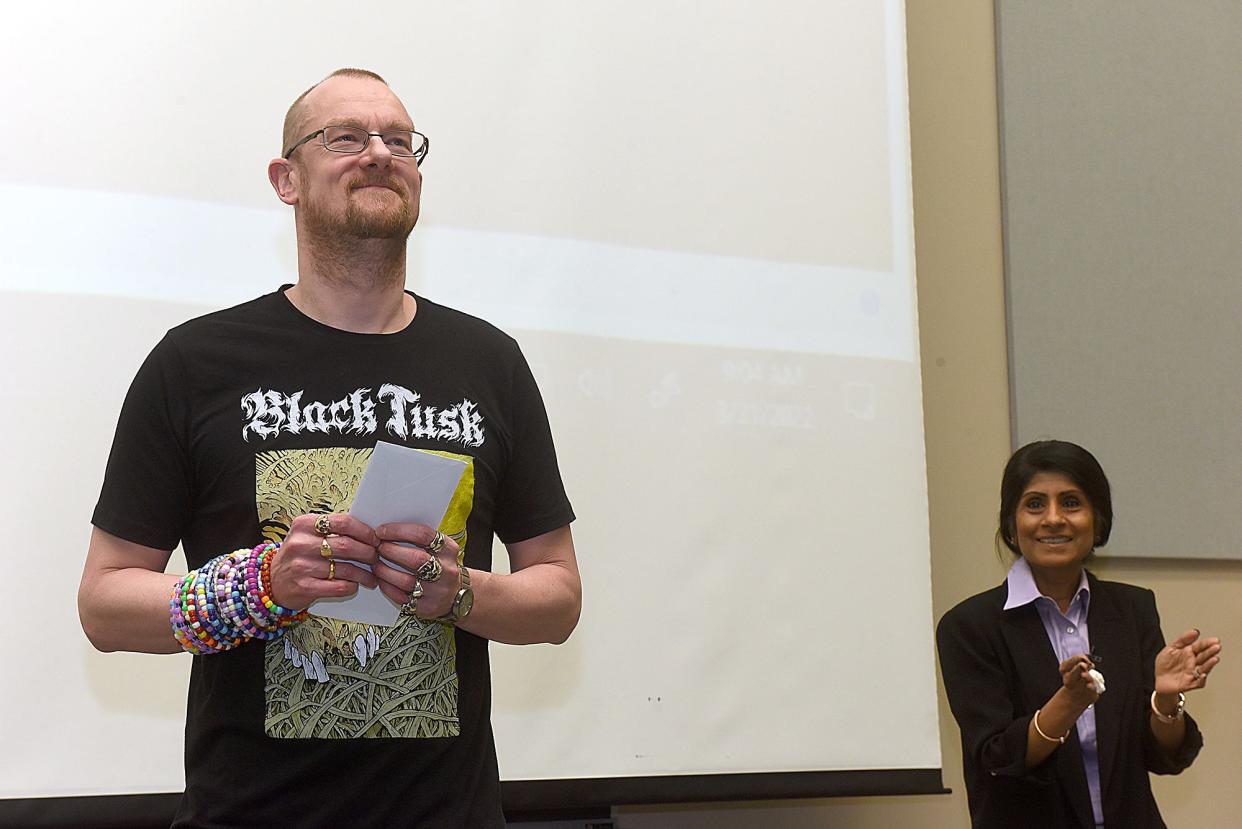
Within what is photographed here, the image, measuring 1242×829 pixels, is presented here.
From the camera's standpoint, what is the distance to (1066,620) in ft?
8.02

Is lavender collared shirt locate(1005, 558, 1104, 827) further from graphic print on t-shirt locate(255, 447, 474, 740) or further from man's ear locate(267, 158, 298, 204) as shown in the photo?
man's ear locate(267, 158, 298, 204)

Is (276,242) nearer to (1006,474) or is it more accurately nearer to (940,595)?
(1006,474)

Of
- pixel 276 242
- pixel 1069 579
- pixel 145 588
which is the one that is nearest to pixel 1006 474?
pixel 1069 579

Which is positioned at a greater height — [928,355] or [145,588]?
[928,355]

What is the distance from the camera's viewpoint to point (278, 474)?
1.41 metres

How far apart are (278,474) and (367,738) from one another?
11.9 inches

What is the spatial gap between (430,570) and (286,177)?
600mm

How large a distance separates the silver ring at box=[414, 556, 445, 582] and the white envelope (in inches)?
1.2

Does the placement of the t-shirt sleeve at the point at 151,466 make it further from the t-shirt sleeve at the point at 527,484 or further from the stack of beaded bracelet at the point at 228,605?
the t-shirt sleeve at the point at 527,484

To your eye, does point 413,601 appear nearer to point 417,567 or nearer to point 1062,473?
point 417,567

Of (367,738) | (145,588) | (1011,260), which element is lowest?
(367,738)

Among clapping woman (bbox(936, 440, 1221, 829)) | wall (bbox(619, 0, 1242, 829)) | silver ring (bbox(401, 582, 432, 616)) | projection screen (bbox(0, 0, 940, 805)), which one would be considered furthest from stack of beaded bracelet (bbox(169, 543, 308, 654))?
wall (bbox(619, 0, 1242, 829))

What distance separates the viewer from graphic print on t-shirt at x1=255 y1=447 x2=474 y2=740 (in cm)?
136

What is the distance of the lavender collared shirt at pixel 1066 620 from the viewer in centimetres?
235
